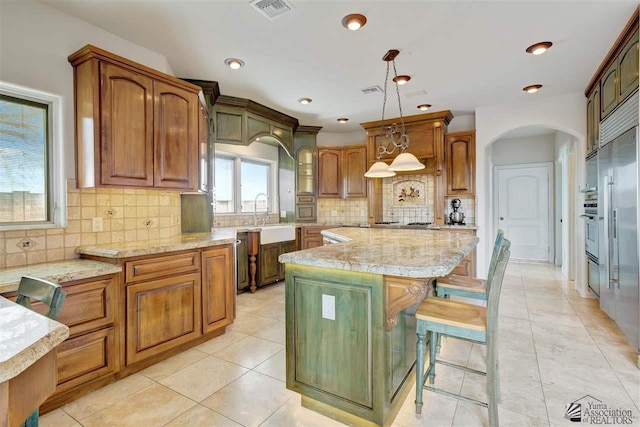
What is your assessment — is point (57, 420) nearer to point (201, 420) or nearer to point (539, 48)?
point (201, 420)

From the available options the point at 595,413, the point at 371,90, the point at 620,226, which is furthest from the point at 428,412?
the point at 371,90

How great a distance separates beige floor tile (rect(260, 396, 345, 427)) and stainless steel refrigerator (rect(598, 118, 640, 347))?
2.45 m

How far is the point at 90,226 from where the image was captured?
231 centimetres

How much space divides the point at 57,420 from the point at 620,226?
14.0ft

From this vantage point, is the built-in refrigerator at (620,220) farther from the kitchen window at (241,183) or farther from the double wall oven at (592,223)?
the kitchen window at (241,183)

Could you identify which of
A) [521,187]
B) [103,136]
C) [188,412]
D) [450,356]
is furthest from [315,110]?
[521,187]

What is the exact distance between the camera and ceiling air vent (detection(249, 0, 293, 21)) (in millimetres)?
2180

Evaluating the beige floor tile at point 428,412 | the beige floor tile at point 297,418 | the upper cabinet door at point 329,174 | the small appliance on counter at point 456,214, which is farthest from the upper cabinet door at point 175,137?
the small appliance on counter at point 456,214

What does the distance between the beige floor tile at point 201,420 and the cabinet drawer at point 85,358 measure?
2.21 feet

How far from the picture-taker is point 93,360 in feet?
6.37

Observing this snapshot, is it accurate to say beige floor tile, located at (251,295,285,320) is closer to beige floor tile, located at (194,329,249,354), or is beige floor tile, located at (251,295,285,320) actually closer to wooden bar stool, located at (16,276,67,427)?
beige floor tile, located at (194,329,249,354)

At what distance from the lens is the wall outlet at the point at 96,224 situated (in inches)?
91.8

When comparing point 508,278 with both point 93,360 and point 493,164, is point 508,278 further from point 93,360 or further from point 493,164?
point 93,360

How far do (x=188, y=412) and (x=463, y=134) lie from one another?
15.8ft
